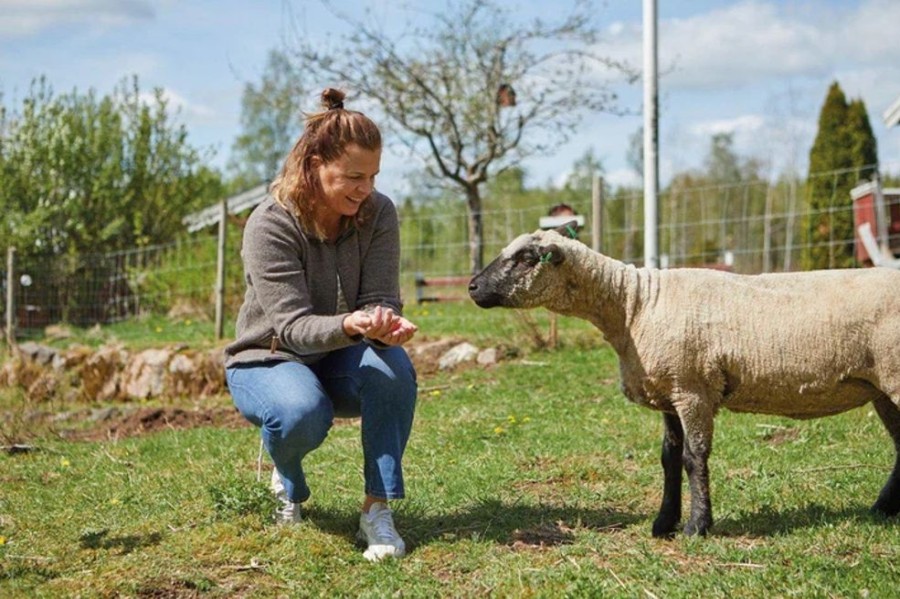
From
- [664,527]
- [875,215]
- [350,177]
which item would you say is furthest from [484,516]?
[875,215]

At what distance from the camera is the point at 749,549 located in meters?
4.26

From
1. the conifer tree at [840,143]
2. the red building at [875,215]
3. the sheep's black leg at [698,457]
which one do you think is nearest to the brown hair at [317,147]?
the sheep's black leg at [698,457]

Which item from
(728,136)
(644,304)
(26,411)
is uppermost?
(728,136)

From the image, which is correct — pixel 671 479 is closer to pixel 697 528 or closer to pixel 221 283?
pixel 697 528

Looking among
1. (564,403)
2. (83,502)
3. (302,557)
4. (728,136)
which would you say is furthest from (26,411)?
(728,136)

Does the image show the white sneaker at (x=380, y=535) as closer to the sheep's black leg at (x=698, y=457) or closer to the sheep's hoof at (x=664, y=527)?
the sheep's hoof at (x=664, y=527)

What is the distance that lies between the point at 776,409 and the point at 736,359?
1.13 ft

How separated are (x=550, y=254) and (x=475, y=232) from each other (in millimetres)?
13824

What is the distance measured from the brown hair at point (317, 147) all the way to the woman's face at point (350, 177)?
0.03 m

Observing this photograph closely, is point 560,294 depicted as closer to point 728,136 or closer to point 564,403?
point 564,403

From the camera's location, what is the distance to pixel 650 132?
1102cm

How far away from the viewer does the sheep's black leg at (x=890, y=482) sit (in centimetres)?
471

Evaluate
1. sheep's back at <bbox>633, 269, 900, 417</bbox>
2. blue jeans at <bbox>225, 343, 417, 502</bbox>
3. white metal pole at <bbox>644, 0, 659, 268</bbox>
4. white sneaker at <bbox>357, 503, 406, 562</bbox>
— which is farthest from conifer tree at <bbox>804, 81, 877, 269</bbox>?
white sneaker at <bbox>357, 503, 406, 562</bbox>

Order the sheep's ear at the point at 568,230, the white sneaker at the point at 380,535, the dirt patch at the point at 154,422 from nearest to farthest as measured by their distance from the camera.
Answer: the white sneaker at the point at 380,535 < the sheep's ear at the point at 568,230 < the dirt patch at the point at 154,422
